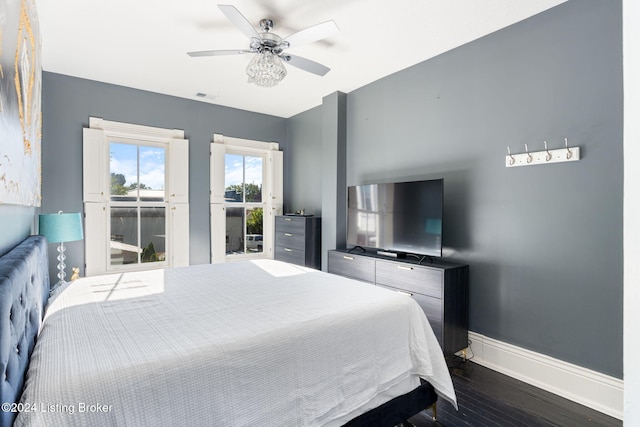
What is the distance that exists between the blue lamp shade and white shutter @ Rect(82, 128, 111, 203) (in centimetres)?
117

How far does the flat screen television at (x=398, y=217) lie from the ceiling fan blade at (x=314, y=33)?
149 cm

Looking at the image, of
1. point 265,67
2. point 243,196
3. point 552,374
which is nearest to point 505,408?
point 552,374

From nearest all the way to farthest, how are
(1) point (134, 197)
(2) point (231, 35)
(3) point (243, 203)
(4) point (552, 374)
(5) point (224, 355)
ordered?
(5) point (224, 355) < (4) point (552, 374) < (2) point (231, 35) < (1) point (134, 197) < (3) point (243, 203)

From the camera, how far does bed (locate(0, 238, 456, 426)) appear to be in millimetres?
1043

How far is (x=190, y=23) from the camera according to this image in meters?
2.64

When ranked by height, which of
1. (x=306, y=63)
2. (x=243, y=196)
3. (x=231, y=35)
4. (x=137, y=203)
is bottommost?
(x=137, y=203)

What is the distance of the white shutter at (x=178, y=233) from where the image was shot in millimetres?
4340

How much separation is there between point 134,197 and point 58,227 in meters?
1.55

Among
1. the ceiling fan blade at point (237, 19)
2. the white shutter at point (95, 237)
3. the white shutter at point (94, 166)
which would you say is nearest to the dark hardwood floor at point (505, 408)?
the ceiling fan blade at point (237, 19)

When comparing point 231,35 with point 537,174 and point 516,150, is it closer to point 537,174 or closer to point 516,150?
point 516,150

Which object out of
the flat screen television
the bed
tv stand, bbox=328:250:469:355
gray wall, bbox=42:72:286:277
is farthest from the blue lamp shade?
tv stand, bbox=328:250:469:355

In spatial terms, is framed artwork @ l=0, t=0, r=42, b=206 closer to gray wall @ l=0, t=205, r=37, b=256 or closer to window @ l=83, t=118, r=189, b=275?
gray wall @ l=0, t=205, r=37, b=256

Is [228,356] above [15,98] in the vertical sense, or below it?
below

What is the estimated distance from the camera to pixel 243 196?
503 centimetres
